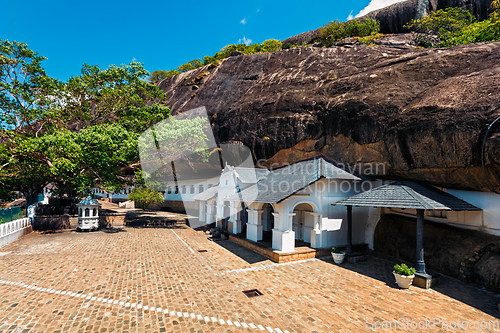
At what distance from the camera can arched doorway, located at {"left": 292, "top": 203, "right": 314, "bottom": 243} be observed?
15219 millimetres

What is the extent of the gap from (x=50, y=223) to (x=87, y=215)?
2847mm

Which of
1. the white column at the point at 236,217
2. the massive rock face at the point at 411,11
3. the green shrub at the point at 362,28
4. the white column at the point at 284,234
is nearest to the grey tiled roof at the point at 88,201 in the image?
the white column at the point at 236,217

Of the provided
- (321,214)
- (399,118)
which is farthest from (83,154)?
(399,118)

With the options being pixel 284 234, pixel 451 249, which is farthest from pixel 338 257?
pixel 451 249

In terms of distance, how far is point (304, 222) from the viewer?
625 inches

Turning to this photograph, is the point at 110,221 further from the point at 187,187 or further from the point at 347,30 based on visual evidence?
the point at 347,30

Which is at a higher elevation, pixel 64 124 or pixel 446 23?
pixel 446 23

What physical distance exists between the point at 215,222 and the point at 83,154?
12.4m

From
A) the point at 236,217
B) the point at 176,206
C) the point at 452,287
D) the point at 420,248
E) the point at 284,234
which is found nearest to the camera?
the point at 452,287

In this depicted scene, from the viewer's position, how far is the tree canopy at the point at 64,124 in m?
18.8

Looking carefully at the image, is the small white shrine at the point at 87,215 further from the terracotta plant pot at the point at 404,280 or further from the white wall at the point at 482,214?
the white wall at the point at 482,214

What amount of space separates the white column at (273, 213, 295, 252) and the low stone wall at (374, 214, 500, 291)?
5631 millimetres

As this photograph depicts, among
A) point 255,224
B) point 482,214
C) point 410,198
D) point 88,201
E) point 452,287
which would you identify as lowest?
point 452,287

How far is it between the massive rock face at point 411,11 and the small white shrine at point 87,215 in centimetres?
4622
